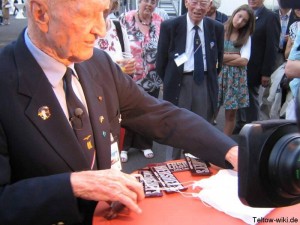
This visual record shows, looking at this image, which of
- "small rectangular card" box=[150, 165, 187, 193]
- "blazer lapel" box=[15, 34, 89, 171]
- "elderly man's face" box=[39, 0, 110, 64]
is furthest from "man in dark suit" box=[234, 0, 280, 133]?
"blazer lapel" box=[15, 34, 89, 171]

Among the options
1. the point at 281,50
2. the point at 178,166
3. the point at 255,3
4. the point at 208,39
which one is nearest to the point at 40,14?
the point at 178,166

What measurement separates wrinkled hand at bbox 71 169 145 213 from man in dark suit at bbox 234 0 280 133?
11.3ft

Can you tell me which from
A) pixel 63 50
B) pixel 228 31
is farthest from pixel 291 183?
pixel 228 31

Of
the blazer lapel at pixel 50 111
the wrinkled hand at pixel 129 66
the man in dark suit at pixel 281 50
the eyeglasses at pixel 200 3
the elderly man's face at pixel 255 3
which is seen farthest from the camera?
the man in dark suit at pixel 281 50

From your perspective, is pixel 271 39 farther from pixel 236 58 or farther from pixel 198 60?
pixel 198 60

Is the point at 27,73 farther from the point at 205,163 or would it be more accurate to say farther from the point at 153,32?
the point at 153,32

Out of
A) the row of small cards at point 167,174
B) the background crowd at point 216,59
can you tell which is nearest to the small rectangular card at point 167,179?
the row of small cards at point 167,174

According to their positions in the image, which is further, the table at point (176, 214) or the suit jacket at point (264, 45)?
the suit jacket at point (264, 45)

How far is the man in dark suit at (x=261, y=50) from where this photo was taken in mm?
4133

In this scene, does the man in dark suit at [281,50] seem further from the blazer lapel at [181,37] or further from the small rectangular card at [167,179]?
the small rectangular card at [167,179]

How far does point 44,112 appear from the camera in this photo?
3.97 feet

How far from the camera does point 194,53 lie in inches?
128

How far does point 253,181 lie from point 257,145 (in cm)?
8

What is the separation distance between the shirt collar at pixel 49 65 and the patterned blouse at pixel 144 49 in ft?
7.88
